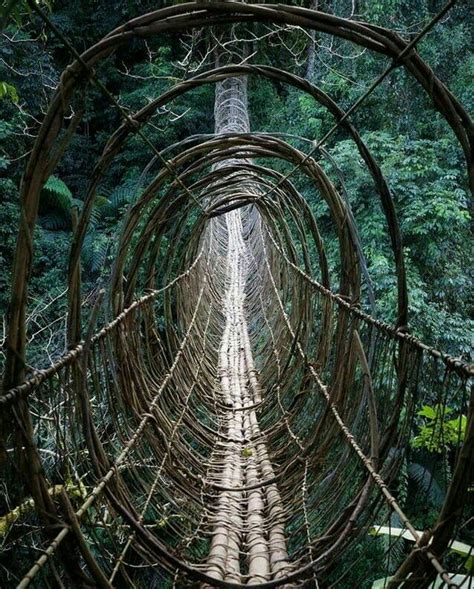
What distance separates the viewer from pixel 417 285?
14.5 feet

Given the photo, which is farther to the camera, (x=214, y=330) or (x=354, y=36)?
(x=214, y=330)

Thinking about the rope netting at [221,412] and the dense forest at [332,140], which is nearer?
the rope netting at [221,412]

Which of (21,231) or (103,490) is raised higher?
(21,231)

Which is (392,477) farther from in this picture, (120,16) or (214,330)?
(120,16)

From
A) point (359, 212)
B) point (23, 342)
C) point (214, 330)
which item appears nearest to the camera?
point (23, 342)

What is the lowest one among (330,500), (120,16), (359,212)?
(330,500)

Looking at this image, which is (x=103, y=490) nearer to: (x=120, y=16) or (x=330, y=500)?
(x=330, y=500)

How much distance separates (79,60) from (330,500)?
0.70 m

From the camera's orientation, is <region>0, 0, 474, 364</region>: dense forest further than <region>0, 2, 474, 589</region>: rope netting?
Yes

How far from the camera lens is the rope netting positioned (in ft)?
2.06

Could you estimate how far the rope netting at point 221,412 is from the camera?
0.63 m

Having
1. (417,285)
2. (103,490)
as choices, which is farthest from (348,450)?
(417,285)

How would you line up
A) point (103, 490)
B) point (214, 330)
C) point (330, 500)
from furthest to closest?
point (214, 330) → point (330, 500) → point (103, 490)

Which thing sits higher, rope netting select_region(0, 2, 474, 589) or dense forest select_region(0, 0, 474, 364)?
dense forest select_region(0, 0, 474, 364)
